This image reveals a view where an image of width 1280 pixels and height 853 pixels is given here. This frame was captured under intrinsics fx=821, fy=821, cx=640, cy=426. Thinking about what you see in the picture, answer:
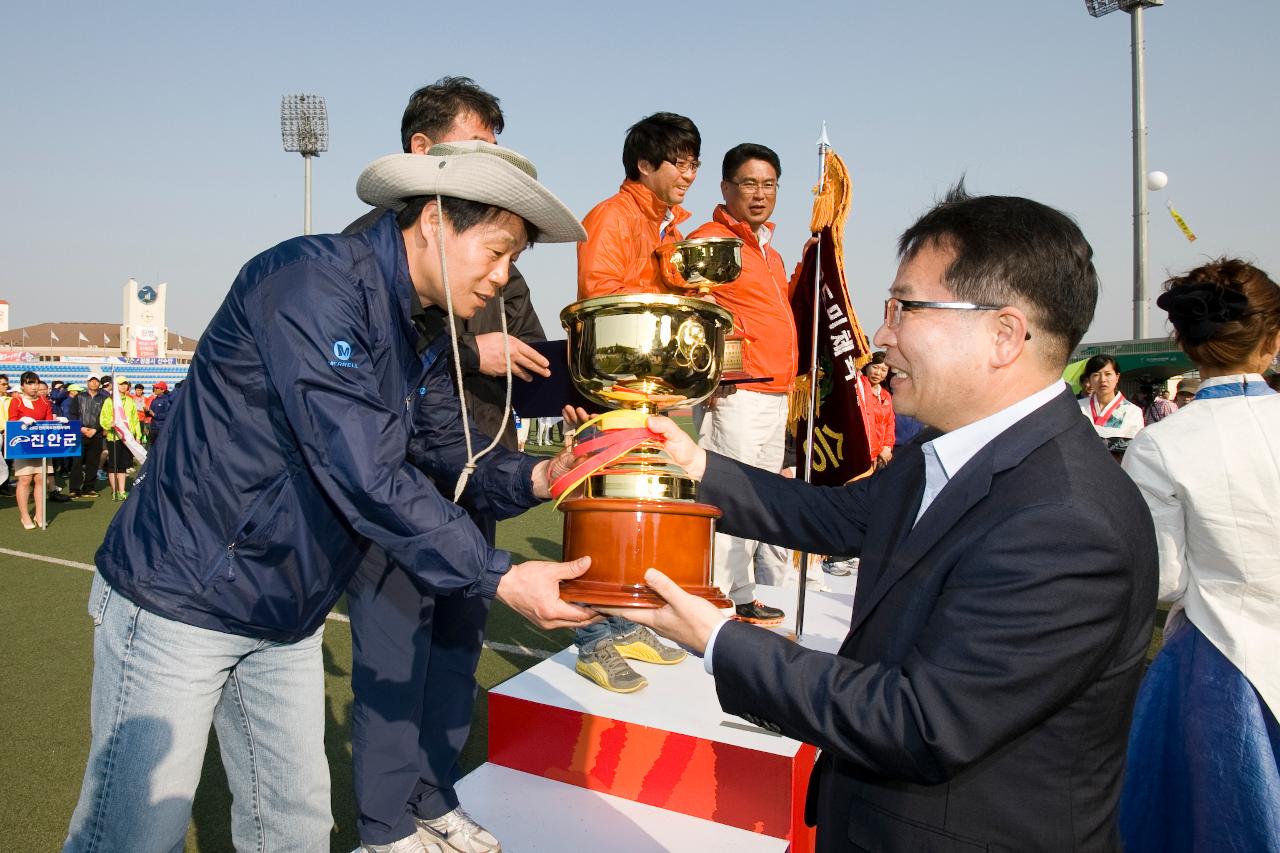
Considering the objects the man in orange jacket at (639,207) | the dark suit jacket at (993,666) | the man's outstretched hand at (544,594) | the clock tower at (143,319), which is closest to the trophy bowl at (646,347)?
the man's outstretched hand at (544,594)

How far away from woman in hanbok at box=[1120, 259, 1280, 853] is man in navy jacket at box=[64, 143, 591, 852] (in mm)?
1889

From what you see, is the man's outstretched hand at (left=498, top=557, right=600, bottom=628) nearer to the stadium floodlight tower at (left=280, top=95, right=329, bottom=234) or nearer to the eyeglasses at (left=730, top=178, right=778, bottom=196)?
the eyeglasses at (left=730, top=178, right=778, bottom=196)

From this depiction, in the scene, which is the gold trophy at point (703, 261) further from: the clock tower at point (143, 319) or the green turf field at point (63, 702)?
the clock tower at point (143, 319)

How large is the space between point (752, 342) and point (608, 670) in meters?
2.02

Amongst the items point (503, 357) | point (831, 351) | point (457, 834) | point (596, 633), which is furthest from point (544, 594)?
point (831, 351)

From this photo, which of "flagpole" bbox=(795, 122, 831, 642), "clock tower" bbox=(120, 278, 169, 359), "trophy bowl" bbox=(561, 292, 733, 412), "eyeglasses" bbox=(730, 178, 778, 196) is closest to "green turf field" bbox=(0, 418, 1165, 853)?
"flagpole" bbox=(795, 122, 831, 642)

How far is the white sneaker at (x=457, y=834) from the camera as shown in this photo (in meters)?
2.60

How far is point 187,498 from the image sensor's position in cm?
177

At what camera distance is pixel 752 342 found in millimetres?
4559

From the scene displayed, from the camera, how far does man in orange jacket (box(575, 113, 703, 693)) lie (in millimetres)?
3383

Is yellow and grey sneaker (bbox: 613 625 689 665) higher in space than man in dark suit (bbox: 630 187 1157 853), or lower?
lower

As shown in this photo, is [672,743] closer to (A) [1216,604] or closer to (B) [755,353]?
(A) [1216,604]

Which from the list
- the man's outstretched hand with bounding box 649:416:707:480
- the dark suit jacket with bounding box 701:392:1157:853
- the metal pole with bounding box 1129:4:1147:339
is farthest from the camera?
the metal pole with bounding box 1129:4:1147:339

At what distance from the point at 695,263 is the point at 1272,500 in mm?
1847
